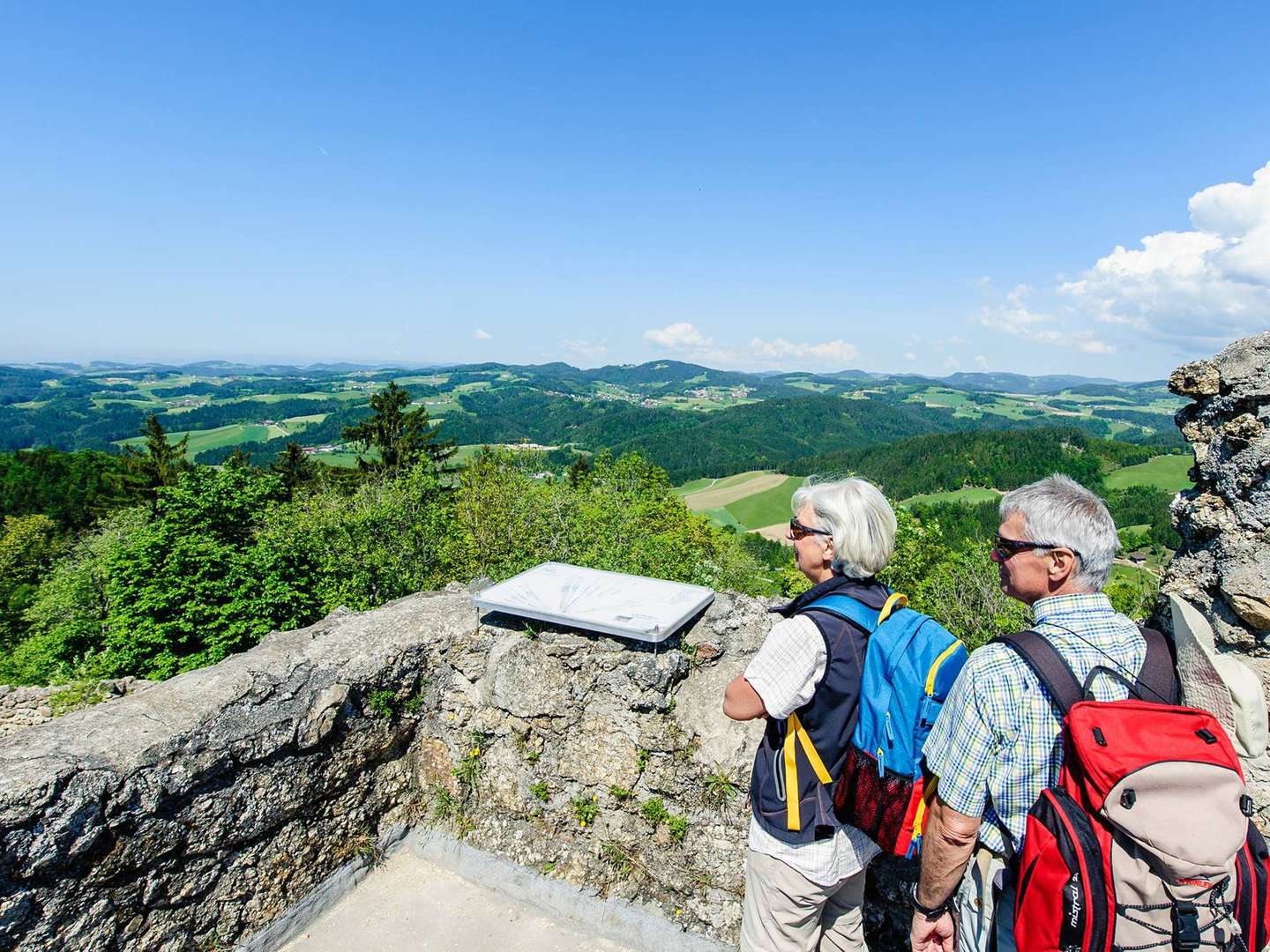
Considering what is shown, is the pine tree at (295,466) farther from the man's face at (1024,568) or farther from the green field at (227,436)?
the green field at (227,436)

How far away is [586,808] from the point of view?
13.8 feet

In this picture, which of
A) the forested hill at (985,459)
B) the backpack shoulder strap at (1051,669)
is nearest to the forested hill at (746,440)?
the forested hill at (985,459)

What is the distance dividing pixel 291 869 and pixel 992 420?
224308 millimetres

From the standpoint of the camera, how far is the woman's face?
105 inches

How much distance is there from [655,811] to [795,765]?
182 cm

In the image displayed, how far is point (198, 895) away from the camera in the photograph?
12.4ft

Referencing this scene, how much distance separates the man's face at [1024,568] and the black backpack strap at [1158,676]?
38cm

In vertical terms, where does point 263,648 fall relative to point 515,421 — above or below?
above

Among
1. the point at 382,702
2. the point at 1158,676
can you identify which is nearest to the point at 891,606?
the point at 1158,676

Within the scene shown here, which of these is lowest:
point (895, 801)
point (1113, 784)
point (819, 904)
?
point (819, 904)

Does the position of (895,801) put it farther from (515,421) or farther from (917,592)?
(515,421)

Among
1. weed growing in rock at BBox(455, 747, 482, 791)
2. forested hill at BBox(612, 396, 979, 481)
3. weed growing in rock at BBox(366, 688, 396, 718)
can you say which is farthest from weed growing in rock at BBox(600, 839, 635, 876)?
forested hill at BBox(612, 396, 979, 481)

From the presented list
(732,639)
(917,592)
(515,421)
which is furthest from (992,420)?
(732,639)

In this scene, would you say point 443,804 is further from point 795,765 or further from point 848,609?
point 848,609
